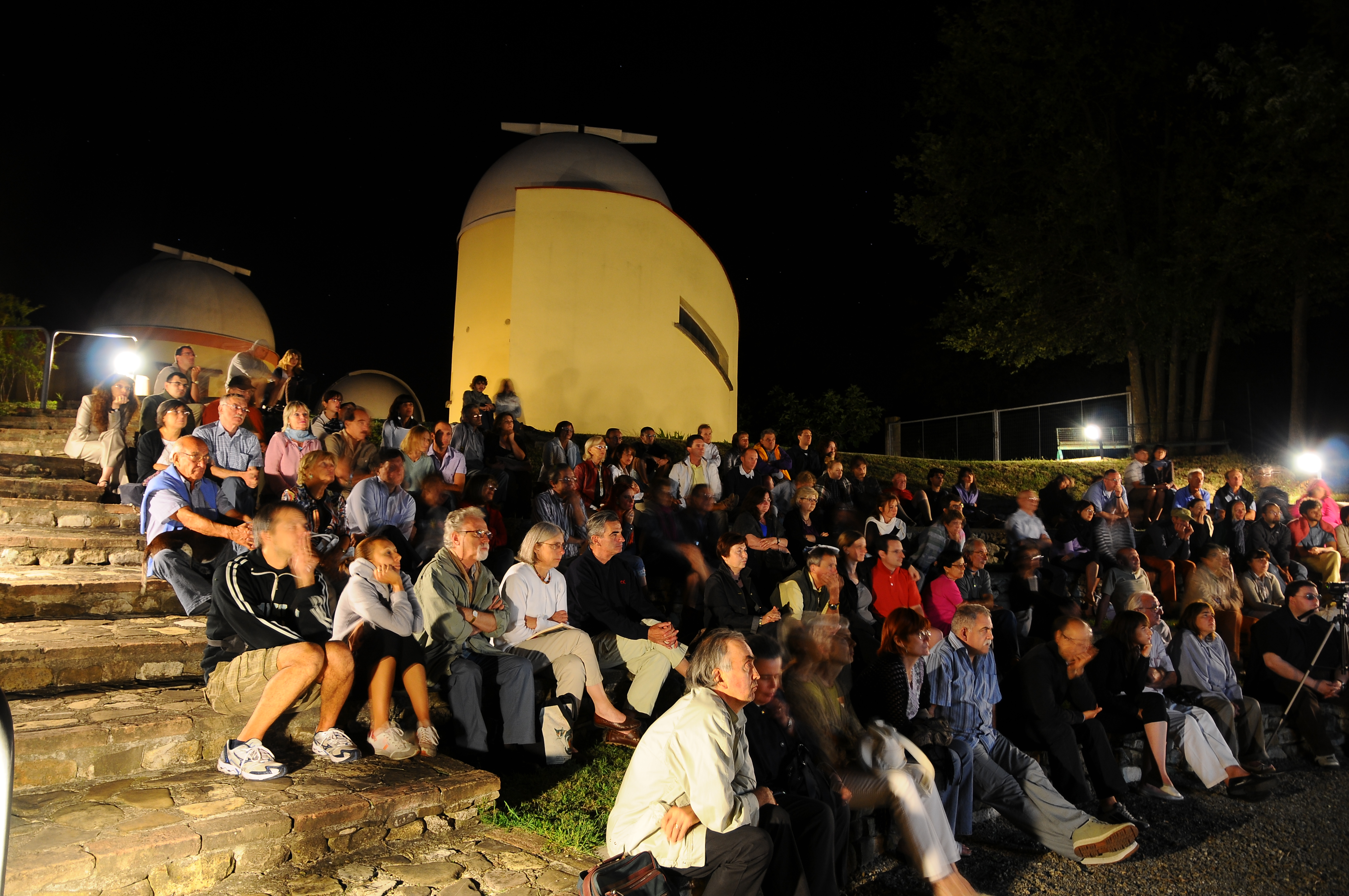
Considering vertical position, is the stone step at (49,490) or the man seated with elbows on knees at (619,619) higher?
the stone step at (49,490)

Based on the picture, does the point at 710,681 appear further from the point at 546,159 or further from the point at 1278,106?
the point at 1278,106

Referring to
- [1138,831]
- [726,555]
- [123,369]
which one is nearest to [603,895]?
[726,555]

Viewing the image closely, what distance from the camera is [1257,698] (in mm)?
7430

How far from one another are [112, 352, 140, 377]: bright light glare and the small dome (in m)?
5.08

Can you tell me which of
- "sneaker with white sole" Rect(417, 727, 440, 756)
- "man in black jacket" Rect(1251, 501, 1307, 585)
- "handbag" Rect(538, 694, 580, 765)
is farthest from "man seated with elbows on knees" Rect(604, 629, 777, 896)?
"man in black jacket" Rect(1251, 501, 1307, 585)

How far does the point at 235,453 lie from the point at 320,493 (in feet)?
2.21

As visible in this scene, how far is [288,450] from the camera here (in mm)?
6695

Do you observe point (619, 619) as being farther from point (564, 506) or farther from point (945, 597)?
point (945, 597)

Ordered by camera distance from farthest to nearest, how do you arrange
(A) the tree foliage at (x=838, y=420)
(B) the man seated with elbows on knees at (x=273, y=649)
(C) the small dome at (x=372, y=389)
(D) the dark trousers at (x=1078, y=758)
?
(A) the tree foliage at (x=838, y=420)
(C) the small dome at (x=372, y=389)
(D) the dark trousers at (x=1078, y=758)
(B) the man seated with elbows on knees at (x=273, y=649)

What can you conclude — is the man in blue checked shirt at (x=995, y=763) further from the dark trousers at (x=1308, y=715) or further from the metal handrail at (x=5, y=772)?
the metal handrail at (x=5, y=772)

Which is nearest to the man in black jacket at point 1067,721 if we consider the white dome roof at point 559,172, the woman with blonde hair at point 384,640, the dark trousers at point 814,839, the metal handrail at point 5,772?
the dark trousers at point 814,839

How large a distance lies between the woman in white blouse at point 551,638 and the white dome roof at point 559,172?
1150 cm

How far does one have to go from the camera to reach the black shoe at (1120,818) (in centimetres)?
516

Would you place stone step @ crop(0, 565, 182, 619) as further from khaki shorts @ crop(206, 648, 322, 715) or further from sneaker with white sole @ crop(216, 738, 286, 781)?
sneaker with white sole @ crop(216, 738, 286, 781)
